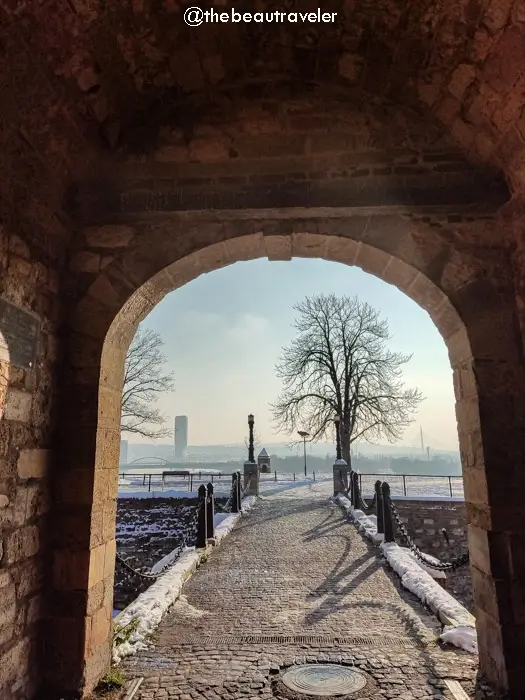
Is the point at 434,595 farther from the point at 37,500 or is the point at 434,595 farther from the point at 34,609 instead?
the point at 37,500

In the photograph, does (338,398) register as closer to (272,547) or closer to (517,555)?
(272,547)

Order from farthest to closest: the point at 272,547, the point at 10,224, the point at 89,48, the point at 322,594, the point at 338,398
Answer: the point at 338,398
the point at 272,547
the point at 322,594
the point at 89,48
the point at 10,224

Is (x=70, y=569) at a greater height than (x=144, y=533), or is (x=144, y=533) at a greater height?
(x=70, y=569)

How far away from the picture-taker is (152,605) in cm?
502

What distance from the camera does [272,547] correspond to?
8781 millimetres

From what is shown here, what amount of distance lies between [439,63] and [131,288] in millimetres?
2953

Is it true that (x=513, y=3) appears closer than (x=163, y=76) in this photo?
Yes

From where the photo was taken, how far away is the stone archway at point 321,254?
3.30 meters

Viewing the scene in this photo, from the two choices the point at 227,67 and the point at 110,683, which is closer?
the point at 110,683

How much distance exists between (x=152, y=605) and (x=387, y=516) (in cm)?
484

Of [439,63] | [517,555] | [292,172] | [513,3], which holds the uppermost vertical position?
[439,63]

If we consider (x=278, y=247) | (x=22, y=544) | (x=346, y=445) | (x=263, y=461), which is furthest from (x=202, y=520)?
(x=263, y=461)

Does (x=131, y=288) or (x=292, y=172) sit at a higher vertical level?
(x=292, y=172)

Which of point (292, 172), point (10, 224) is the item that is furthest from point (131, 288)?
point (292, 172)
